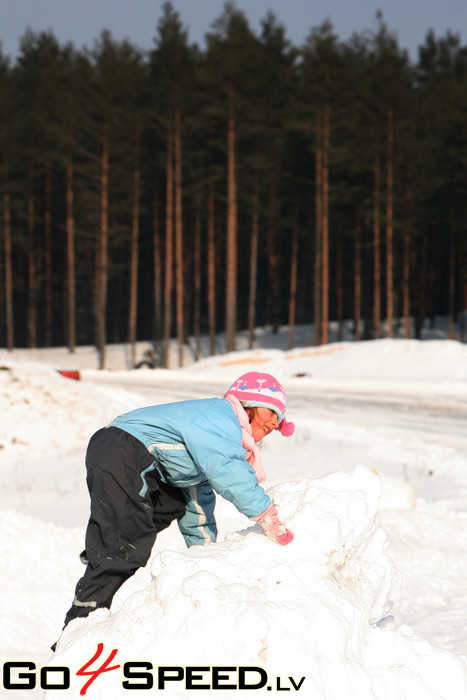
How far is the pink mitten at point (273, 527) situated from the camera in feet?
9.11

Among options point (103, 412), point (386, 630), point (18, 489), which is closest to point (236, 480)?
point (386, 630)

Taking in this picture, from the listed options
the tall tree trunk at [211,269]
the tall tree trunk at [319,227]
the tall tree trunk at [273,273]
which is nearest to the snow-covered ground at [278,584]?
the tall tree trunk at [319,227]

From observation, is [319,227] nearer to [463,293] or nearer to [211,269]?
[211,269]

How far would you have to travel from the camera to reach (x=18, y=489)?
7086 mm

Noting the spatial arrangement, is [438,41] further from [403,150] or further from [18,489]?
[18,489]

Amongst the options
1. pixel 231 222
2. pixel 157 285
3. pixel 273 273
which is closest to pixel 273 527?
pixel 231 222

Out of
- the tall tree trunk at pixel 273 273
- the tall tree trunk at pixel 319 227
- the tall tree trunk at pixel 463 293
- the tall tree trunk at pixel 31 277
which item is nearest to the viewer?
the tall tree trunk at pixel 319 227

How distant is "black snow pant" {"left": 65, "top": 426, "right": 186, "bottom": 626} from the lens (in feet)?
9.76

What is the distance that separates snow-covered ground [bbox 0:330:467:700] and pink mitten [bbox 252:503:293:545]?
5 centimetres

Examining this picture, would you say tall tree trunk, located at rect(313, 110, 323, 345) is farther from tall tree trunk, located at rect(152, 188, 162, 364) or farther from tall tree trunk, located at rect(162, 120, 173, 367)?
tall tree trunk, located at rect(152, 188, 162, 364)

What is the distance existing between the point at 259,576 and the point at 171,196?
29.1 metres

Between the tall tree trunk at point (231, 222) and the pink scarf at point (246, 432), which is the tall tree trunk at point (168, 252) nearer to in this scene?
the tall tree trunk at point (231, 222)

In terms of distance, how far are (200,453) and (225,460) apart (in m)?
0.11

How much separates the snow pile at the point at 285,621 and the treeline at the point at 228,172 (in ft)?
81.1
